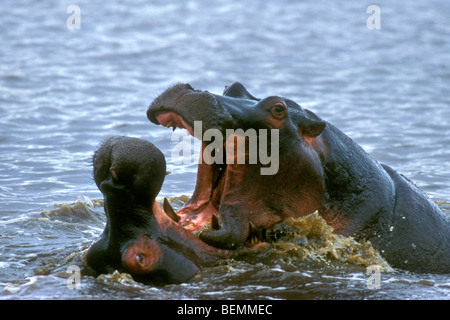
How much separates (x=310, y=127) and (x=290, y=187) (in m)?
0.46

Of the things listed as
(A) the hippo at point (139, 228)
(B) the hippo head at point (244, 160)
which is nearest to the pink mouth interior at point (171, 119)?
(B) the hippo head at point (244, 160)

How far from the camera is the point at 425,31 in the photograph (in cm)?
2192

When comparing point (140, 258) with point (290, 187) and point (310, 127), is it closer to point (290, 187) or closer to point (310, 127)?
point (290, 187)

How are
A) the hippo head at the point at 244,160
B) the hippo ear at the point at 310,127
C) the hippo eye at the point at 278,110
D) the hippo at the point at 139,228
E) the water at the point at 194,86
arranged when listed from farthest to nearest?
the water at the point at 194,86 < the hippo ear at the point at 310,127 < the hippo eye at the point at 278,110 < the hippo head at the point at 244,160 < the hippo at the point at 139,228

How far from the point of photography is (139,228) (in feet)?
17.4

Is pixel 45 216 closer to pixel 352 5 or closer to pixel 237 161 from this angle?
pixel 237 161

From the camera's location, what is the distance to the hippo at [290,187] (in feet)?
17.9

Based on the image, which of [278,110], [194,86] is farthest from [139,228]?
[194,86]

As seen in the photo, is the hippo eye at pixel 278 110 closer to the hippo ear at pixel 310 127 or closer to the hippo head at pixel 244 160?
the hippo head at pixel 244 160

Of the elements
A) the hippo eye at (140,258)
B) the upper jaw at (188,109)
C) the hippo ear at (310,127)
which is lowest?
the hippo eye at (140,258)

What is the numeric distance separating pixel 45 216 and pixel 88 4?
54.5 feet

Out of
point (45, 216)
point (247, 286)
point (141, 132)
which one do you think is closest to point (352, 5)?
point (141, 132)

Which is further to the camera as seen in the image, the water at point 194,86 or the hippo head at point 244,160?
the water at point 194,86

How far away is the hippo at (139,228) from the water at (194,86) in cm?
14
